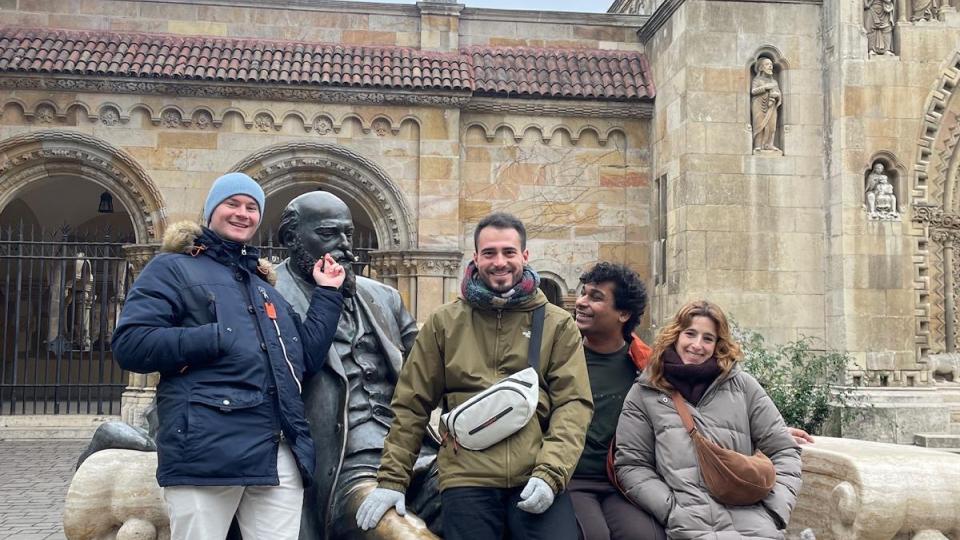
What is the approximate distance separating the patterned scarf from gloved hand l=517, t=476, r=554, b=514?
2.12ft

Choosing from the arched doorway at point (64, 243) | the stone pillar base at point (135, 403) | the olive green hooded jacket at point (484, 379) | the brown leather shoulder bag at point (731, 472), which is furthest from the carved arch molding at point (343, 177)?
the olive green hooded jacket at point (484, 379)

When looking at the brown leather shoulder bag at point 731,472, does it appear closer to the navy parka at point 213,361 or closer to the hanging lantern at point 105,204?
the navy parka at point 213,361

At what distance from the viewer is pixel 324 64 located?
41.8ft

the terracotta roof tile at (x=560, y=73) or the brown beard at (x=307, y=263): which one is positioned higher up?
the terracotta roof tile at (x=560, y=73)

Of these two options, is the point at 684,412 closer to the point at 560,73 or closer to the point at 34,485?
the point at 34,485

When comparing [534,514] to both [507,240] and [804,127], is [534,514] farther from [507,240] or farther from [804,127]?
[804,127]

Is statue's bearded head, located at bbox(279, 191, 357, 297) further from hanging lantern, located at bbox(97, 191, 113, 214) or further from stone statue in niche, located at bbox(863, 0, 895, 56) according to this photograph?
hanging lantern, located at bbox(97, 191, 113, 214)

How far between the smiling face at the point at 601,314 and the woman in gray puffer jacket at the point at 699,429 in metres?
0.32

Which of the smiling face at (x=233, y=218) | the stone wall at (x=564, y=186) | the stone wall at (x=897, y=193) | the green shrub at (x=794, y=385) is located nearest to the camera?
the smiling face at (x=233, y=218)

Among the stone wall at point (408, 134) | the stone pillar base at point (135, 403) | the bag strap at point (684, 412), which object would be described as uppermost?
the stone wall at point (408, 134)

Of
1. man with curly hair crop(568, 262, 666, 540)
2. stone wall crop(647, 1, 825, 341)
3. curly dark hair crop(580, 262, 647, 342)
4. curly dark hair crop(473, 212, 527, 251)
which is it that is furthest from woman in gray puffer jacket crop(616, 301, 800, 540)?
stone wall crop(647, 1, 825, 341)

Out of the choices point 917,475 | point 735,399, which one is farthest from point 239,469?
point 917,475

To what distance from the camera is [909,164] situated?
11867 mm

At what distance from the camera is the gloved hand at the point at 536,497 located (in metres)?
3.00
